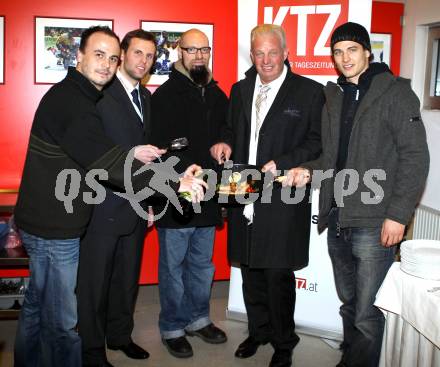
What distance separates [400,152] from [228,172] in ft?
2.63

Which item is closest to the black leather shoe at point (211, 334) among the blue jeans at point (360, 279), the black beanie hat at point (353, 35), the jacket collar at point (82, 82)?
the blue jeans at point (360, 279)

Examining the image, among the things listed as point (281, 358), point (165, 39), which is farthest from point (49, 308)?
point (165, 39)

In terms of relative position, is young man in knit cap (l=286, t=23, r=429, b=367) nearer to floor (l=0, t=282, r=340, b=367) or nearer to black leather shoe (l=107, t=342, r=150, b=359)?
floor (l=0, t=282, r=340, b=367)

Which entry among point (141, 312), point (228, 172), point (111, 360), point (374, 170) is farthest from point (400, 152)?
point (141, 312)

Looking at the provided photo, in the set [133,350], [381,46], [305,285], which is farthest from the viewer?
[381,46]

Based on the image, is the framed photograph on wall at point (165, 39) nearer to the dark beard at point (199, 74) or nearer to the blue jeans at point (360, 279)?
the dark beard at point (199, 74)

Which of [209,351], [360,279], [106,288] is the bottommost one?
[209,351]

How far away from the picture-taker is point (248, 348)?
9.41 ft

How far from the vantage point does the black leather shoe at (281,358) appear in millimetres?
2679

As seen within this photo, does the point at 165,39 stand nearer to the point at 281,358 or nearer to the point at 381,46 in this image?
the point at 381,46

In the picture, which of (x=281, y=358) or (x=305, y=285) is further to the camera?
(x=305, y=285)

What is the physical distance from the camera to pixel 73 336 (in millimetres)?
2178

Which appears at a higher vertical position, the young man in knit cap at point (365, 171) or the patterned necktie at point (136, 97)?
the patterned necktie at point (136, 97)

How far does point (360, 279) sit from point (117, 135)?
1364mm
